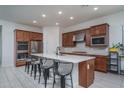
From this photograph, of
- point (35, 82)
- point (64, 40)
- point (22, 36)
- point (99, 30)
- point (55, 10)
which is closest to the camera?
point (35, 82)

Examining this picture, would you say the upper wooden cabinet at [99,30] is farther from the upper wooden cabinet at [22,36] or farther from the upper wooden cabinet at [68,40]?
the upper wooden cabinet at [22,36]

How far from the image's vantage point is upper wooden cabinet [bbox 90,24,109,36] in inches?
202

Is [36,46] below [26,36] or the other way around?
below

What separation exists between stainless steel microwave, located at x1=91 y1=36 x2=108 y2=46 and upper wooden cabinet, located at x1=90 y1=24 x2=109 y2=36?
195 millimetres

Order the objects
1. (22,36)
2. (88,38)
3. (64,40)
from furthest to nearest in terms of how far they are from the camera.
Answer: (64,40) → (22,36) → (88,38)

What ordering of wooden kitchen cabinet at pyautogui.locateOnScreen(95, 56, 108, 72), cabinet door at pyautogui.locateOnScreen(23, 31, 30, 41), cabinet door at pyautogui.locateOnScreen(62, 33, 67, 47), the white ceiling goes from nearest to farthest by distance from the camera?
the white ceiling → wooden kitchen cabinet at pyautogui.locateOnScreen(95, 56, 108, 72) → cabinet door at pyautogui.locateOnScreen(23, 31, 30, 41) → cabinet door at pyautogui.locateOnScreen(62, 33, 67, 47)

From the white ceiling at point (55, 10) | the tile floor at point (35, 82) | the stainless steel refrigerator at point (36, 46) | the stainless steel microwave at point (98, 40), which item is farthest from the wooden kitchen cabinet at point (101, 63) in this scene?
the stainless steel refrigerator at point (36, 46)

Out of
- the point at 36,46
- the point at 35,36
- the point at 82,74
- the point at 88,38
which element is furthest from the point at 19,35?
the point at 82,74

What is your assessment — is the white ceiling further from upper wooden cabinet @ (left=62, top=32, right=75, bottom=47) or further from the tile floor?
the tile floor

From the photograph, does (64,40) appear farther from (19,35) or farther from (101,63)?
(101,63)

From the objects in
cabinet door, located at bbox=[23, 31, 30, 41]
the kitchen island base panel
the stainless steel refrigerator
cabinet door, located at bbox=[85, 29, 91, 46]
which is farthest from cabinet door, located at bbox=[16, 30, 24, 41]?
the kitchen island base panel

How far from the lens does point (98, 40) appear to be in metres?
5.46

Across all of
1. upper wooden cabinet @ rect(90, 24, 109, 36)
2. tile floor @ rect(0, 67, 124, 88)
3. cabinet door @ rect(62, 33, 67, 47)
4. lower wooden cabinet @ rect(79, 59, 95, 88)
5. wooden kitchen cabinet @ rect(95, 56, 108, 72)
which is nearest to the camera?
lower wooden cabinet @ rect(79, 59, 95, 88)

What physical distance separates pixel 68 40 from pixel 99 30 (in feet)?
8.78
